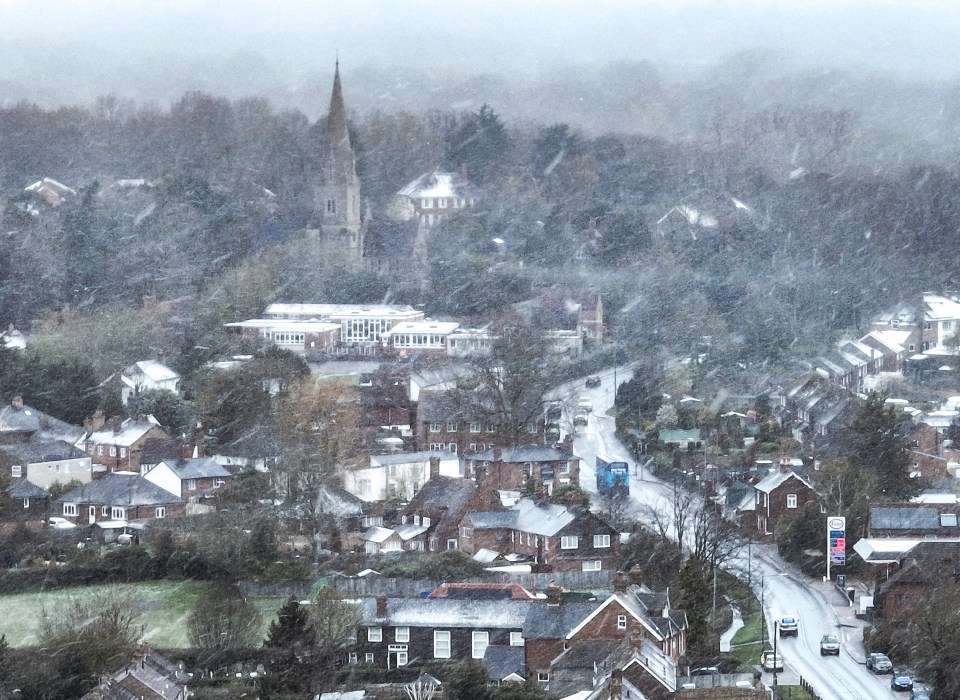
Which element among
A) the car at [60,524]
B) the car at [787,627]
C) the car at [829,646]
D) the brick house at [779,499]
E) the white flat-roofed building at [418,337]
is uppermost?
the car at [829,646]

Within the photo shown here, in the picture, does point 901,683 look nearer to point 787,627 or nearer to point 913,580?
point 787,627

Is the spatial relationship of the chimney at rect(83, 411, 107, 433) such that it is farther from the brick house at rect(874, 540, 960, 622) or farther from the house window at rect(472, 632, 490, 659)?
the brick house at rect(874, 540, 960, 622)

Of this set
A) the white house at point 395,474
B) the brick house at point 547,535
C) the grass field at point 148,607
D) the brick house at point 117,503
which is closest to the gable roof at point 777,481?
the brick house at point 547,535

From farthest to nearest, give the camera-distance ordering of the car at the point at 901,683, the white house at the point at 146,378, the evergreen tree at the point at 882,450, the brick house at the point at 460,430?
the white house at the point at 146,378
the brick house at the point at 460,430
the evergreen tree at the point at 882,450
the car at the point at 901,683

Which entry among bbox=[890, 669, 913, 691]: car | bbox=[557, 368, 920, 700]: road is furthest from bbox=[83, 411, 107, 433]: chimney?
bbox=[890, 669, 913, 691]: car

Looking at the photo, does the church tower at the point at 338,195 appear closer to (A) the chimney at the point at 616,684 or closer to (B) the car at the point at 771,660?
(B) the car at the point at 771,660

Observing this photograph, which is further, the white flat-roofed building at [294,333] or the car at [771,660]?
the white flat-roofed building at [294,333]
